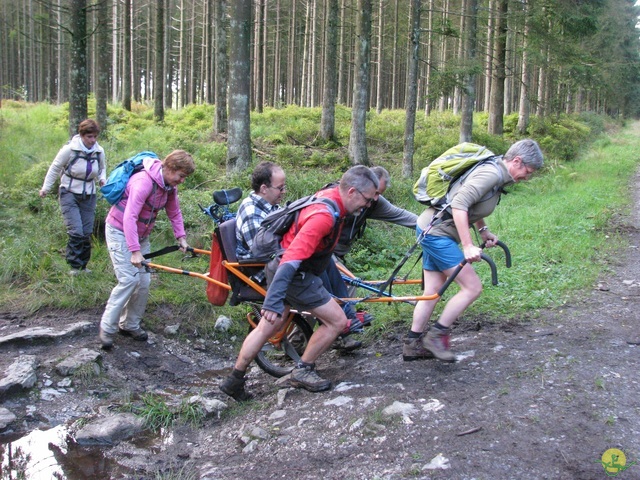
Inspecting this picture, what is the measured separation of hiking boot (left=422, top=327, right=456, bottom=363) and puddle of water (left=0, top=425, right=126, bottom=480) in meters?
2.77

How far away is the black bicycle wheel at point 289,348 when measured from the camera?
5840 millimetres

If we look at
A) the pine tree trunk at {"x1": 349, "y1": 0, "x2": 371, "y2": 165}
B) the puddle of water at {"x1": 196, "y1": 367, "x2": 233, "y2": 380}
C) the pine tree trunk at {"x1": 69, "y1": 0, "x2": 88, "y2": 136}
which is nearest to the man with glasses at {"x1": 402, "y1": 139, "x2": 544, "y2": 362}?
the puddle of water at {"x1": 196, "y1": 367, "x2": 233, "y2": 380}

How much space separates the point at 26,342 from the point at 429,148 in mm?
14950

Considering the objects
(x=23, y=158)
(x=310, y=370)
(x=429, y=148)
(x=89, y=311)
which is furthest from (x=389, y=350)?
(x=429, y=148)

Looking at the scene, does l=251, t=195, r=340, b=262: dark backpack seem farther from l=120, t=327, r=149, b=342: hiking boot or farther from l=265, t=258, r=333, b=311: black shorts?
l=120, t=327, r=149, b=342: hiking boot

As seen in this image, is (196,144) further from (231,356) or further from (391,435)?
(391,435)

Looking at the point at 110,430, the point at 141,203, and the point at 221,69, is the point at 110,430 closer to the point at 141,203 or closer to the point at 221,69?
the point at 141,203

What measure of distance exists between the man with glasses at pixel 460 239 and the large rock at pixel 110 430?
8.33 feet

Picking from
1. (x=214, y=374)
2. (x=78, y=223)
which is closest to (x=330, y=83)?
(x=78, y=223)

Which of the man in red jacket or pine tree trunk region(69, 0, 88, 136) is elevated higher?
pine tree trunk region(69, 0, 88, 136)

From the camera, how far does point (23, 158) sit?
486 inches

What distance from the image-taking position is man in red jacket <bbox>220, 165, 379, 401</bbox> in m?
4.36

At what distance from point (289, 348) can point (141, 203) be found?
2.15m

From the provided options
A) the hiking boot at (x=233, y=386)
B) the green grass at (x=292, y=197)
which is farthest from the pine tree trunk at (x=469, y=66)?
the hiking boot at (x=233, y=386)
